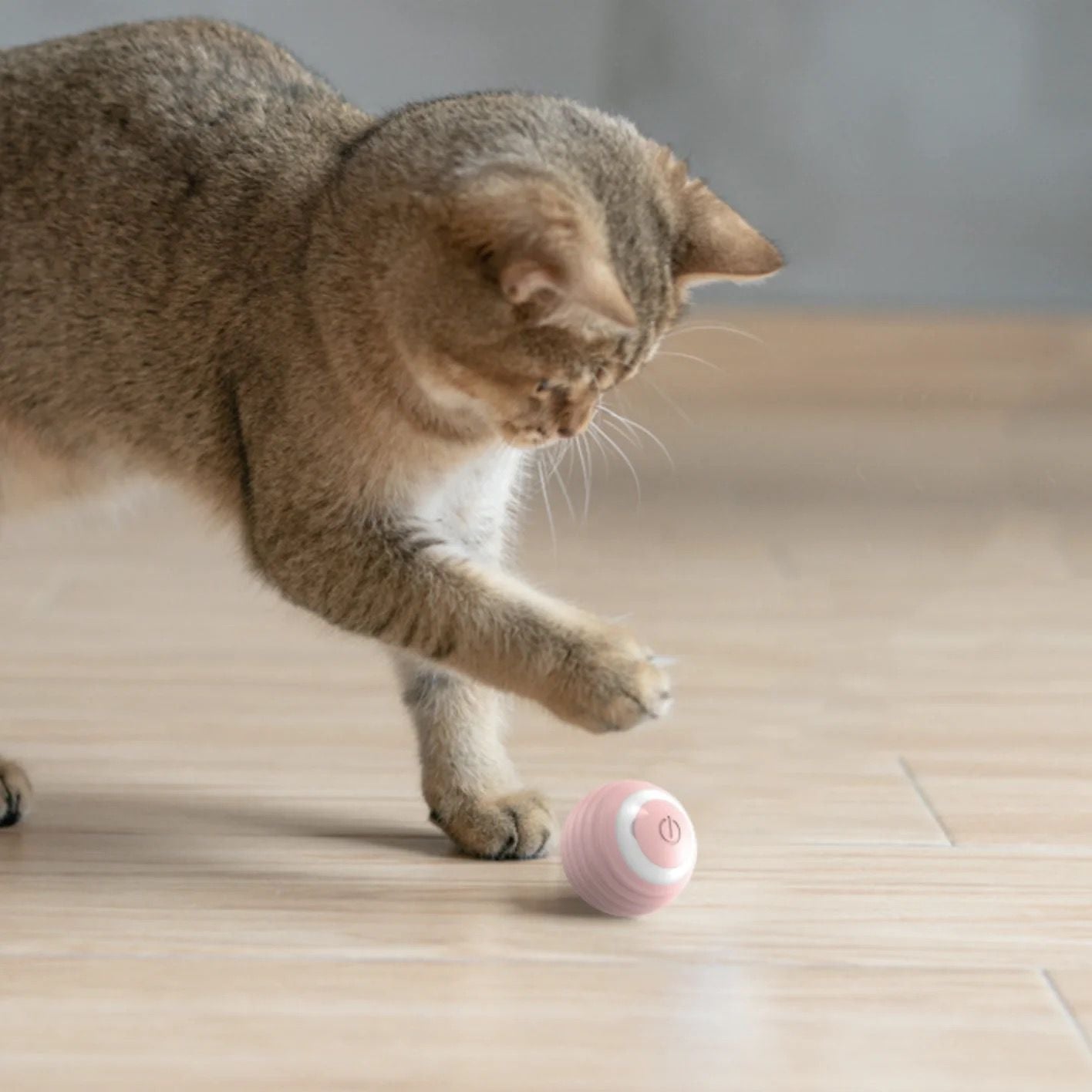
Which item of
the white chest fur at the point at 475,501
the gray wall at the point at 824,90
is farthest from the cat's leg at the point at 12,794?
the gray wall at the point at 824,90

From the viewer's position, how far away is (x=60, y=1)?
9.19 feet

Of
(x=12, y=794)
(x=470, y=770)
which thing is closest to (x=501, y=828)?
(x=470, y=770)

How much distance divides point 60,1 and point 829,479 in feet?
4.55

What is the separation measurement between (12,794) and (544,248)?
2.18 feet

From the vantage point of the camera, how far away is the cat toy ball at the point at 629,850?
1.37m

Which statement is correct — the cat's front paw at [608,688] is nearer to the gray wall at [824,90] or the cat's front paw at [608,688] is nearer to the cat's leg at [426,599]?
the cat's leg at [426,599]

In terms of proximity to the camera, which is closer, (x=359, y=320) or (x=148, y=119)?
(x=359, y=320)

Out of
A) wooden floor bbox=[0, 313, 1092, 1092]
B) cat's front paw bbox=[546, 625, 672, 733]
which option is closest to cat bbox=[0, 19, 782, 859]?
cat's front paw bbox=[546, 625, 672, 733]

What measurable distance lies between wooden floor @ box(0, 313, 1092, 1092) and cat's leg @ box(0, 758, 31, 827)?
31 millimetres

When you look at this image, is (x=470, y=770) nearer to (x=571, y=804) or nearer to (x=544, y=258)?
(x=571, y=804)

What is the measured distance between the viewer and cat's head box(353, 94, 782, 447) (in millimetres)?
1306

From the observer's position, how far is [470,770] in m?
1.58

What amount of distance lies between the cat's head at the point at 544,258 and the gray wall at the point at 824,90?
58.3 inches

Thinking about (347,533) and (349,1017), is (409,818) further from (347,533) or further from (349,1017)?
(349,1017)
